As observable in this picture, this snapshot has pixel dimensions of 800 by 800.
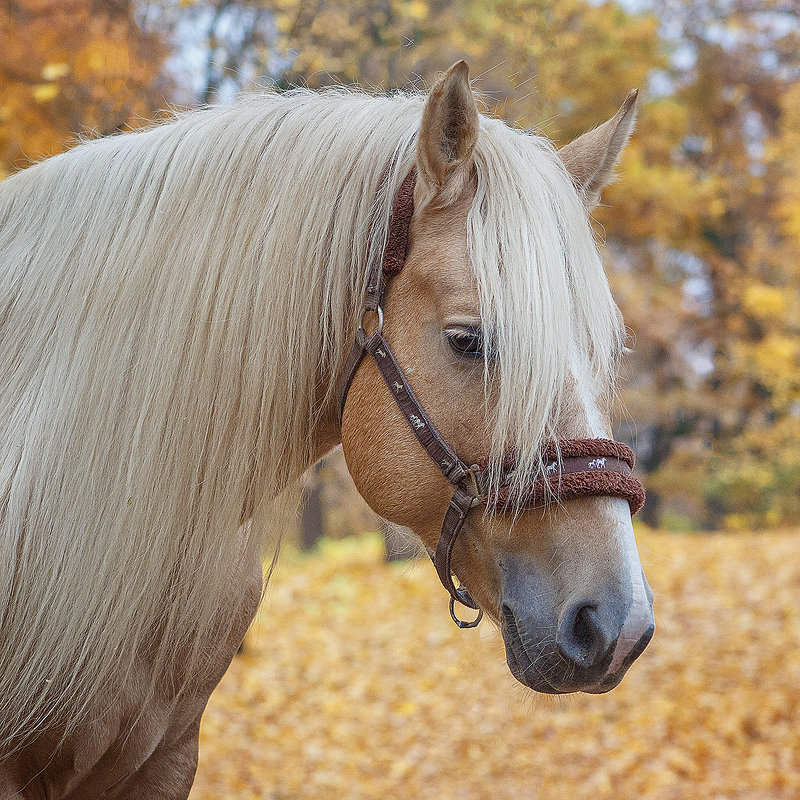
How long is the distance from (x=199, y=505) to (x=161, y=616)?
0.31 metres

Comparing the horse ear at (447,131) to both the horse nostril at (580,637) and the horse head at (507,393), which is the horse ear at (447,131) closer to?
the horse head at (507,393)

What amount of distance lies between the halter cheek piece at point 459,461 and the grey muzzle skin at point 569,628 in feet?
0.49

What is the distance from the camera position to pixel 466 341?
167cm

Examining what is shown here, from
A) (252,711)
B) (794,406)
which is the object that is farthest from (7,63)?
(794,406)

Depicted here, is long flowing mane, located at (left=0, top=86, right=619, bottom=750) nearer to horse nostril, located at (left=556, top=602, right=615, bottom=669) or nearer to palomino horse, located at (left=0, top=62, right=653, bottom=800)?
palomino horse, located at (left=0, top=62, right=653, bottom=800)

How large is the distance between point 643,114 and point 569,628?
11.4 meters

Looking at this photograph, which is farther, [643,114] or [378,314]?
[643,114]

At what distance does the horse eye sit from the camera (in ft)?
5.43

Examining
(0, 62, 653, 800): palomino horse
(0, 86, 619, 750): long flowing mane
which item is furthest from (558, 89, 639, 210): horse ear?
(0, 86, 619, 750): long flowing mane

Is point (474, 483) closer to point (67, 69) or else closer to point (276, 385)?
point (276, 385)

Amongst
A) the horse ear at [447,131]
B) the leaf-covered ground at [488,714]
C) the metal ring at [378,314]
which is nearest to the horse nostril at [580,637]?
the metal ring at [378,314]

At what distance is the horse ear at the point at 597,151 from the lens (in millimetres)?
2014

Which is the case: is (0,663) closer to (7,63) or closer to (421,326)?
(421,326)

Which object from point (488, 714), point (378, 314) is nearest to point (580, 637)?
point (378, 314)
